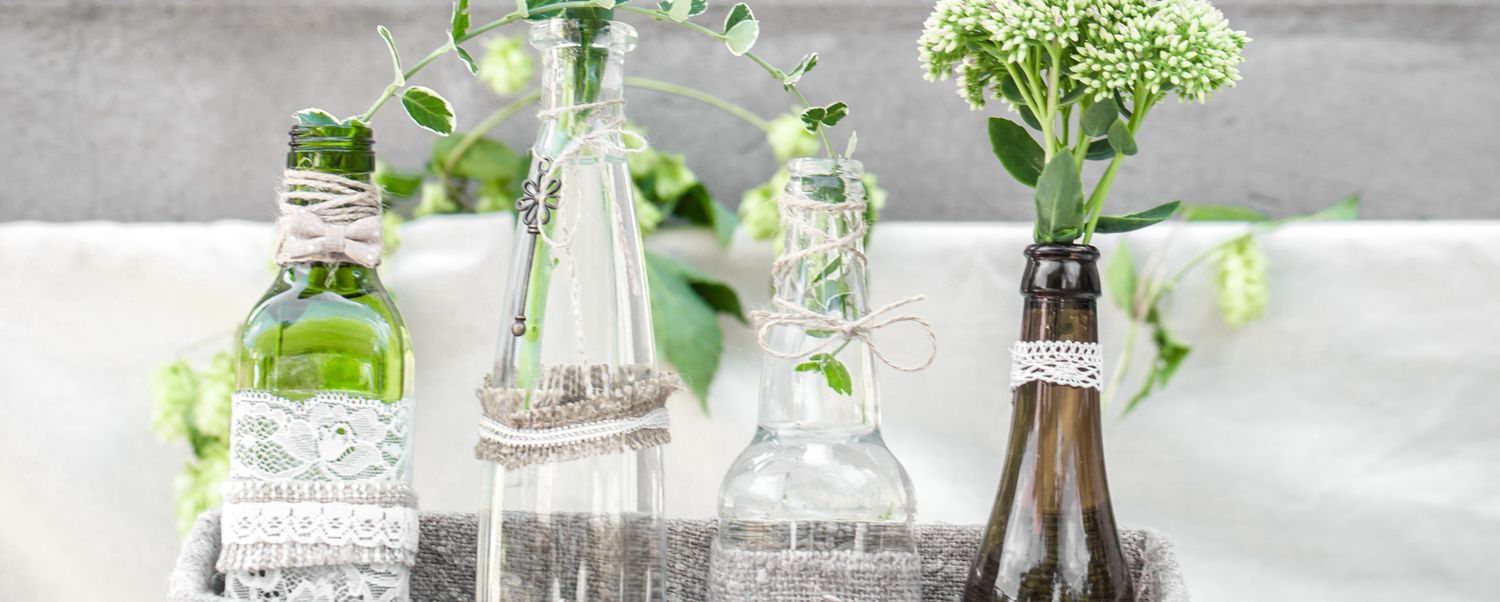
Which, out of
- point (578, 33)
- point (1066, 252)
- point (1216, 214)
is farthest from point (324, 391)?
point (1216, 214)

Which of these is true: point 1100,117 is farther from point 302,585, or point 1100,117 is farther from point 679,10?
point 302,585

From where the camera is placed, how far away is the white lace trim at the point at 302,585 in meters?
0.39

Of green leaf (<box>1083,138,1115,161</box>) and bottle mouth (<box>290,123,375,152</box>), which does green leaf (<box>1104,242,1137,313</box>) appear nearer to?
green leaf (<box>1083,138,1115,161</box>)

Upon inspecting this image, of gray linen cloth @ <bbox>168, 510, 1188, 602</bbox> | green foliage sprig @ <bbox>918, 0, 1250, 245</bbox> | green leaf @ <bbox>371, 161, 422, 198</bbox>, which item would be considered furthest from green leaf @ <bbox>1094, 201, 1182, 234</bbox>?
green leaf @ <bbox>371, 161, 422, 198</bbox>

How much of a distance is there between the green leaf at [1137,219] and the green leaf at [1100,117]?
0.03 metres

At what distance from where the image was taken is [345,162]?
407 mm

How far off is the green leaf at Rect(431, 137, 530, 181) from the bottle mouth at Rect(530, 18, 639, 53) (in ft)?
1.49

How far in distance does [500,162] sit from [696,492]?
0.93ft

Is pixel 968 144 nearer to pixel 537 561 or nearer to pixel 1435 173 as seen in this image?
pixel 1435 173

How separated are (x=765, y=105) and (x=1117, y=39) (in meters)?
0.56

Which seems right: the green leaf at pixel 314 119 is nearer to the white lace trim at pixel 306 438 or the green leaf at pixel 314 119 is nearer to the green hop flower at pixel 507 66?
the white lace trim at pixel 306 438

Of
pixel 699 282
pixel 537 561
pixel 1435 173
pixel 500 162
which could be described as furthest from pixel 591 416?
pixel 1435 173

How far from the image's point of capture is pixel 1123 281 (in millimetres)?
756

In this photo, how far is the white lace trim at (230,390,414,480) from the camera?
15.5 inches
